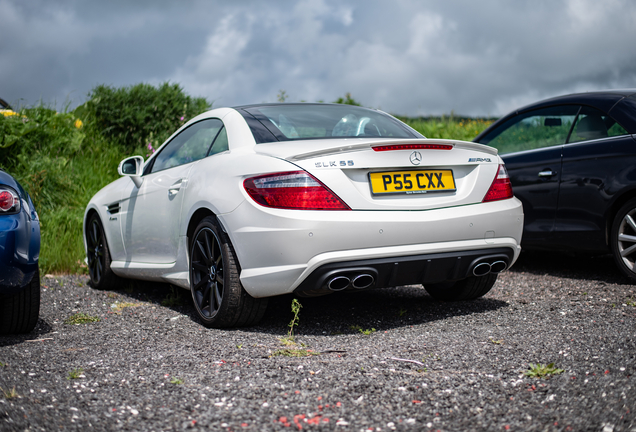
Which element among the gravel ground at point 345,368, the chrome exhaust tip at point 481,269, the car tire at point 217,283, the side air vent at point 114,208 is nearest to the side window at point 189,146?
the side air vent at point 114,208

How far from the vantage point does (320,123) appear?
13.8 ft

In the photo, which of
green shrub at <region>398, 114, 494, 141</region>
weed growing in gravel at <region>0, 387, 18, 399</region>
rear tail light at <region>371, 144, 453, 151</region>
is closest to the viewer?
weed growing in gravel at <region>0, 387, 18, 399</region>

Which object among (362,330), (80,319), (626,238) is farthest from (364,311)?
(626,238)

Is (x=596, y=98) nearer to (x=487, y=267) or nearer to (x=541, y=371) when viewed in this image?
(x=487, y=267)

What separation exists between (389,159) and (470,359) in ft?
3.89

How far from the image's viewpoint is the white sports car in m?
3.29

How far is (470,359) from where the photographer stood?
3025mm

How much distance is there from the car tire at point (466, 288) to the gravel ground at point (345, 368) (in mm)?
85

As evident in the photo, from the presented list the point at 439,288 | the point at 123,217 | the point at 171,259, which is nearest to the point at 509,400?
the point at 439,288

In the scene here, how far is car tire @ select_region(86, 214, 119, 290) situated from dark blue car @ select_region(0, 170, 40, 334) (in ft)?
5.71

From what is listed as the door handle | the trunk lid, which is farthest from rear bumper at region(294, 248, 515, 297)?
the door handle

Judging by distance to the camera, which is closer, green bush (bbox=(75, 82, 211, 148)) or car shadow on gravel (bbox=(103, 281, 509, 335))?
car shadow on gravel (bbox=(103, 281, 509, 335))

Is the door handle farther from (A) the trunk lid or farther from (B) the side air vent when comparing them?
(B) the side air vent

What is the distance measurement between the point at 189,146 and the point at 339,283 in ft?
5.96
